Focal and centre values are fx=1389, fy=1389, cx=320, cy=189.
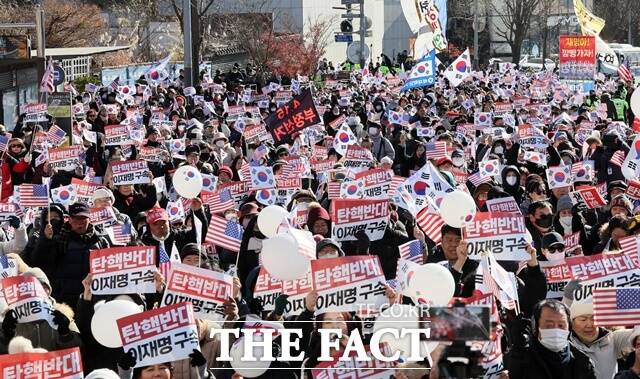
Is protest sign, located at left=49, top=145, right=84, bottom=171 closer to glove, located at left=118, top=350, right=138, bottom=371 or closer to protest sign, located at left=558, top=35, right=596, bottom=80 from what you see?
glove, located at left=118, top=350, right=138, bottom=371

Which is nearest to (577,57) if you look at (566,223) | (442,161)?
(442,161)

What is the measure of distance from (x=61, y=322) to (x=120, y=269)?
75 centimetres

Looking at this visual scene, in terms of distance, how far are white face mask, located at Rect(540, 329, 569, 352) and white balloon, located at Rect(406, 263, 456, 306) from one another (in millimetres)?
604

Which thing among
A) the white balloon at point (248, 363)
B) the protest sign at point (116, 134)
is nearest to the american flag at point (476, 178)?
the protest sign at point (116, 134)

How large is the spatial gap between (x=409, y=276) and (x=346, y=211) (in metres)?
3.00

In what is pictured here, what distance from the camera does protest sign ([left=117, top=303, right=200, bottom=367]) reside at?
688 cm

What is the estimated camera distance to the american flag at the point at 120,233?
11.2 meters

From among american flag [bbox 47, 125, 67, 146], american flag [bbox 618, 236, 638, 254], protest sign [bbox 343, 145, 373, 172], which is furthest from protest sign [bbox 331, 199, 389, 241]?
american flag [bbox 47, 125, 67, 146]

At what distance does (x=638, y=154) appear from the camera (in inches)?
569

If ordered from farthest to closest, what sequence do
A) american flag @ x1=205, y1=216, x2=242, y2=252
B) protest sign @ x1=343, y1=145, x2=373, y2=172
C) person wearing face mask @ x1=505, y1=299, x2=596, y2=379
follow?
1. protest sign @ x1=343, y1=145, x2=373, y2=172
2. american flag @ x1=205, y1=216, x2=242, y2=252
3. person wearing face mask @ x1=505, y1=299, x2=596, y2=379

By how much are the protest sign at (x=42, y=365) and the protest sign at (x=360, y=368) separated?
119 cm

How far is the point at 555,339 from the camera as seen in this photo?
24.0 ft

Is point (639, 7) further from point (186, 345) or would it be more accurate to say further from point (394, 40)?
point (186, 345)

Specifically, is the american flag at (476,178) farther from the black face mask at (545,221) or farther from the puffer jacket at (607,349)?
the puffer jacket at (607,349)
